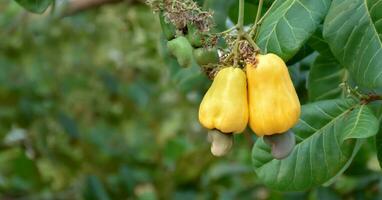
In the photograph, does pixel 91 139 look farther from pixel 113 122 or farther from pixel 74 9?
pixel 74 9

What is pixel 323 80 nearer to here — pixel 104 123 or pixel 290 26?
pixel 290 26

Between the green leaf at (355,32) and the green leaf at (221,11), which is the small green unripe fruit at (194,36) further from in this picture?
the green leaf at (221,11)

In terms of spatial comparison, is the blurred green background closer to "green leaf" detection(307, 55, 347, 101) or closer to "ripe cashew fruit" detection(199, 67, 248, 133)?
"green leaf" detection(307, 55, 347, 101)

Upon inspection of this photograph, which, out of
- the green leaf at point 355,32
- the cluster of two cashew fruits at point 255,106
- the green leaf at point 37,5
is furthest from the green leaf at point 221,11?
the cluster of two cashew fruits at point 255,106

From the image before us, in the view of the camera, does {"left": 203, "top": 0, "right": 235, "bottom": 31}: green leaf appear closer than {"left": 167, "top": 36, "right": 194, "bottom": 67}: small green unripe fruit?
No

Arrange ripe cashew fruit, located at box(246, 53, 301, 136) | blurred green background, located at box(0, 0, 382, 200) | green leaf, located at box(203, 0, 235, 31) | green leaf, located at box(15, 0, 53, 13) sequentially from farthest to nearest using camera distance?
blurred green background, located at box(0, 0, 382, 200) < green leaf, located at box(203, 0, 235, 31) < green leaf, located at box(15, 0, 53, 13) < ripe cashew fruit, located at box(246, 53, 301, 136)

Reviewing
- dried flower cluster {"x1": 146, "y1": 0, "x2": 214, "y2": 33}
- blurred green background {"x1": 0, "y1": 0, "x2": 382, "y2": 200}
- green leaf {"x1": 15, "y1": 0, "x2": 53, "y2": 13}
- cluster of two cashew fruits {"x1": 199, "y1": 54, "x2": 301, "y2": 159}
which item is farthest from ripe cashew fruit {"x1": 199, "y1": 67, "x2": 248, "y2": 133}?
blurred green background {"x1": 0, "y1": 0, "x2": 382, "y2": 200}

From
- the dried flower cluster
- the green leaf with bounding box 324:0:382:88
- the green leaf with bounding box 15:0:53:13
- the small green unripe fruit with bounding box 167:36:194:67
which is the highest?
the green leaf with bounding box 15:0:53:13
